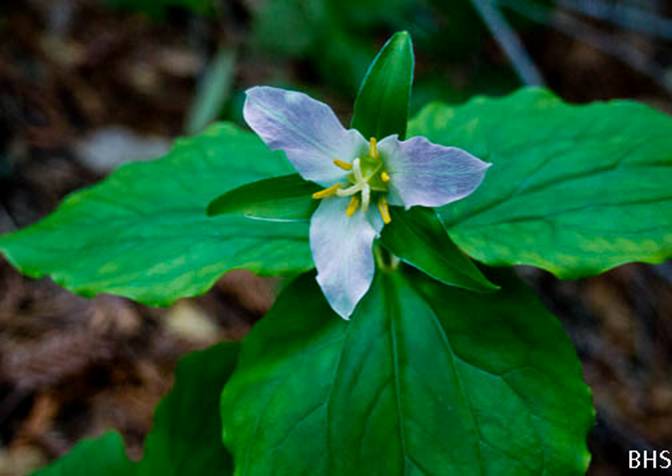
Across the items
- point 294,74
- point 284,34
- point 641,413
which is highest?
point 284,34

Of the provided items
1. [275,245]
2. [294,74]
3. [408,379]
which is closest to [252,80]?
[294,74]

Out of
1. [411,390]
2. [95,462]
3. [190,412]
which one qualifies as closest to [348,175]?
[411,390]

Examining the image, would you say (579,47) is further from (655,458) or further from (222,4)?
(655,458)

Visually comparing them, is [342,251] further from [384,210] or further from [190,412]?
[190,412]

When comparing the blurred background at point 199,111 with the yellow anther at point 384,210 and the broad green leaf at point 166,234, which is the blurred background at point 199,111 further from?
the yellow anther at point 384,210

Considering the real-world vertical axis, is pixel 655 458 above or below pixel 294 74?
below

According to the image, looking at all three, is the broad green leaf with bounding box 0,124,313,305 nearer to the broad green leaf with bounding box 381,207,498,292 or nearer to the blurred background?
the broad green leaf with bounding box 381,207,498,292

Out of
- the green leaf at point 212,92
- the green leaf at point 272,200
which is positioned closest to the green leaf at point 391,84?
the green leaf at point 272,200
